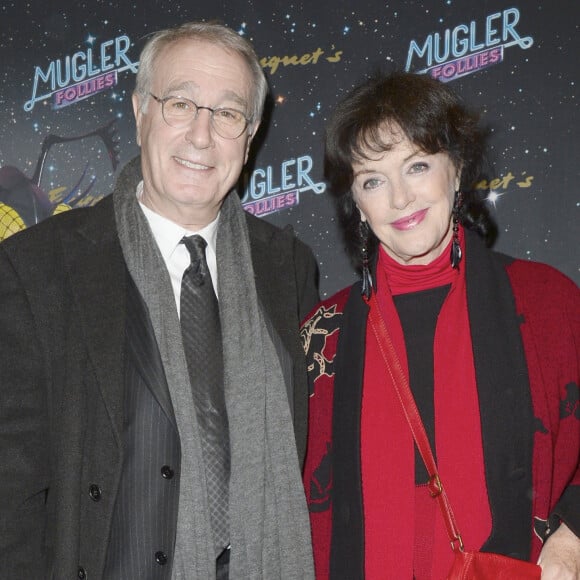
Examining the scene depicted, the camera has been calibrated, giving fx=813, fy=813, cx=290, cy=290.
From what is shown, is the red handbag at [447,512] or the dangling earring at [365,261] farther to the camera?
the dangling earring at [365,261]

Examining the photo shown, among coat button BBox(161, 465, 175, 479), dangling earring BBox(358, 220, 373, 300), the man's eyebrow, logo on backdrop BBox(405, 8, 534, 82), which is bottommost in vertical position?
coat button BBox(161, 465, 175, 479)

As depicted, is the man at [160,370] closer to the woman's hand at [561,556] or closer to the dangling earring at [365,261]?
the dangling earring at [365,261]

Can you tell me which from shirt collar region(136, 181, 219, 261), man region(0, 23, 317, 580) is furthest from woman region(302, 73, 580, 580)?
shirt collar region(136, 181, 219, 261)

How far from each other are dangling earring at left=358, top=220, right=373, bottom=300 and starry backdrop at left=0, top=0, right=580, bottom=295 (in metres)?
0.35

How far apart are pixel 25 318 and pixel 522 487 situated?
1313 mm

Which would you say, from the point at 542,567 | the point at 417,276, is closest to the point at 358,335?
the point at 417,276

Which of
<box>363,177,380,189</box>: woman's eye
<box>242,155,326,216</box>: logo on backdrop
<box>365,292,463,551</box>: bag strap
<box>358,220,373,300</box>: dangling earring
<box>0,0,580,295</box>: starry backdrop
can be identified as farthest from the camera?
<box>242,155,326,216</box>: logo on backdrop

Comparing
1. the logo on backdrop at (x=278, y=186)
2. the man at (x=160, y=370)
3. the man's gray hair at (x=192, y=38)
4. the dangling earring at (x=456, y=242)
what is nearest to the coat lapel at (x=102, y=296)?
the man at (x=160, y=370)

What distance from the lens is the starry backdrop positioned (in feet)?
8.64

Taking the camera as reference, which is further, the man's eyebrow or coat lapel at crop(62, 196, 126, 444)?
the man's eyebrow

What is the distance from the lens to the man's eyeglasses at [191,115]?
224cm

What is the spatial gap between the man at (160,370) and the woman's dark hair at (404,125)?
27 centimetres

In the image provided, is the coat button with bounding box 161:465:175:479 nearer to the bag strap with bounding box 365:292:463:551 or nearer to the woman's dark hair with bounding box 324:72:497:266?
the bag strap with bounding box 365:292:463:551

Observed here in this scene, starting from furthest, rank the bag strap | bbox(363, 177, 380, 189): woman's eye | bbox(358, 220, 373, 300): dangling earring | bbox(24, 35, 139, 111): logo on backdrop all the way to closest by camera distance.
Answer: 1. bbox(24, 35, 139, 111): logo on backdrop
2. bbox(358, 220, 373, 300): dangling earring
3. bbox(363, 177, 380, 189): woman's eye
4. the bag strap
